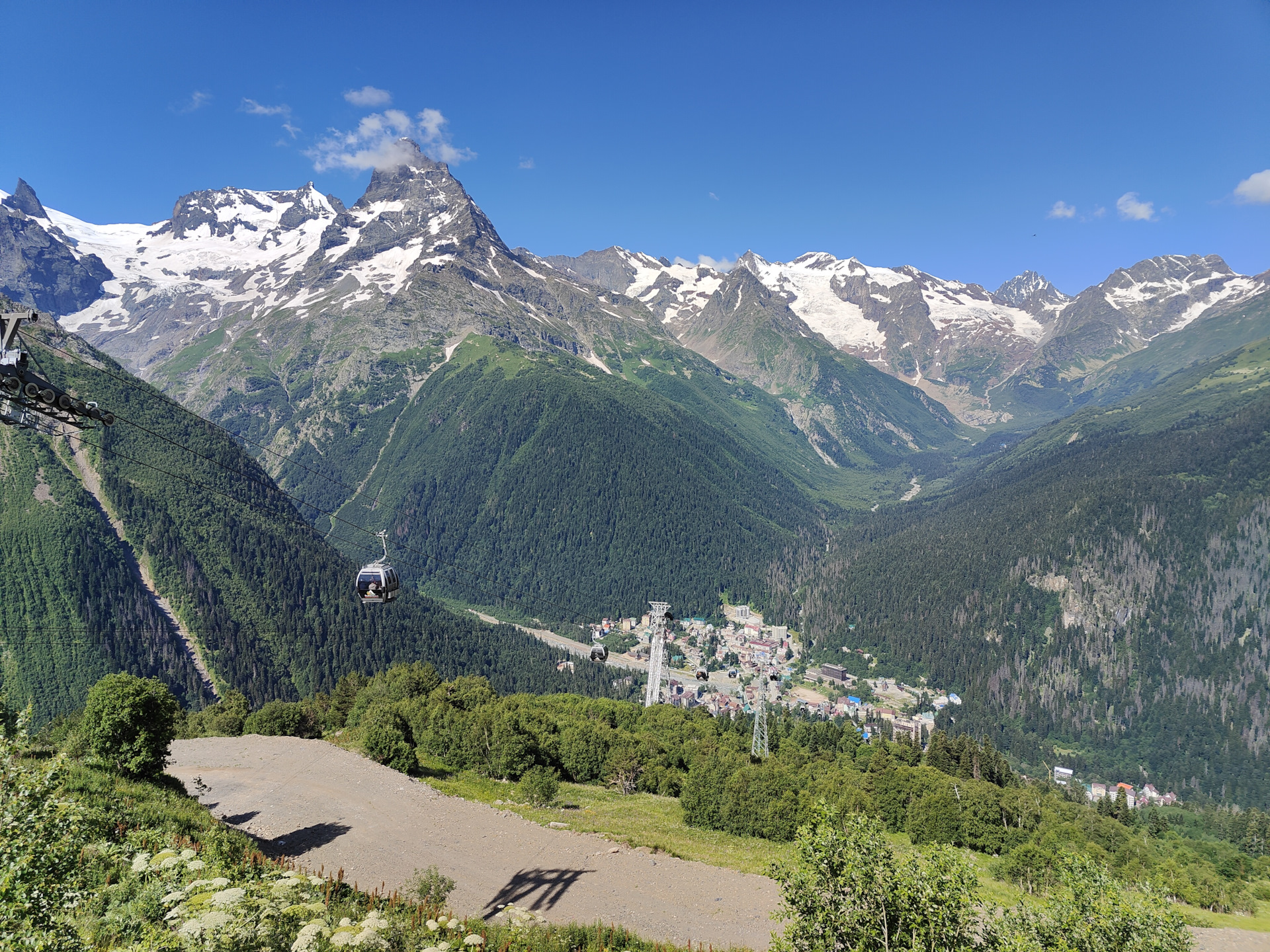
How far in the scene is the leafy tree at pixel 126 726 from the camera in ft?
126

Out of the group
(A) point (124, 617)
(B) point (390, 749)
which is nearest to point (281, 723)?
(B) point (390, 749)

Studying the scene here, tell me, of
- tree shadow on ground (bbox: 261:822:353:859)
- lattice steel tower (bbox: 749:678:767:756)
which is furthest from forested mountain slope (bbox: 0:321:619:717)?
tree shadow on ground (bbox: 261:822:353:859)

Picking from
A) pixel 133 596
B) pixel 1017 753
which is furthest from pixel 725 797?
pixel 133 596

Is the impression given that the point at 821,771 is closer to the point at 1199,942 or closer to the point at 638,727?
the point at 638,727

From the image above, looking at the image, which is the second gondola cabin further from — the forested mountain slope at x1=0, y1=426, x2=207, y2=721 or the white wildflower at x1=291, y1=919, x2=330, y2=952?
the forested mountain slope at x1=0, y1=426, x2=207, y2=721

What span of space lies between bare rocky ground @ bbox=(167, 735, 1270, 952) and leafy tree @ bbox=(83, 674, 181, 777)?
7121mm

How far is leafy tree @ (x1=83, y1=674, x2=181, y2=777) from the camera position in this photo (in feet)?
126

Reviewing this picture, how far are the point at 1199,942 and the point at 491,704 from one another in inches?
2390

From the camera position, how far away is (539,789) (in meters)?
54.7

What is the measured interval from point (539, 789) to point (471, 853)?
44.9ft

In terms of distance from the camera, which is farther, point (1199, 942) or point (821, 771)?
point (821, 771)

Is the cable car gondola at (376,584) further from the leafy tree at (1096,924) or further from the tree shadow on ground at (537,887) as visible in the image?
the leafy tree at (1096,924)

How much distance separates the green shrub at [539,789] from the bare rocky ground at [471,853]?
4.67 meters

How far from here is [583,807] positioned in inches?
2247
